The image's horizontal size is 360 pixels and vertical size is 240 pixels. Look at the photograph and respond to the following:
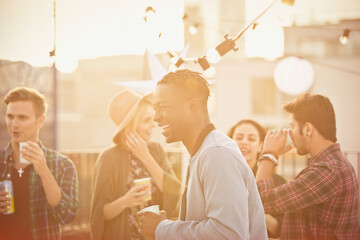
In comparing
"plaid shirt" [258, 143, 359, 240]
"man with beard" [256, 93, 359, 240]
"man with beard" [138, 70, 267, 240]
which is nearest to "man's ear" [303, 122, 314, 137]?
"man with beard" [256, 93, 359, 240]

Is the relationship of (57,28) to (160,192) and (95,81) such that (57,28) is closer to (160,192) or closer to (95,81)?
(160,192)

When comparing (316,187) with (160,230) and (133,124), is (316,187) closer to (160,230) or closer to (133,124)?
(160,230)

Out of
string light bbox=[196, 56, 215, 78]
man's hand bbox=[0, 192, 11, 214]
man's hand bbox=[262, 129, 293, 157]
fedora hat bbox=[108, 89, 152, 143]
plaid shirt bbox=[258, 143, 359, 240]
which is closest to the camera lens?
plaid shirt bbox=[258, 143, 359, 240]

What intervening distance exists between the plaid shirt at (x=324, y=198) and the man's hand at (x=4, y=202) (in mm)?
1487

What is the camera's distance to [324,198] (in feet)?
6.21

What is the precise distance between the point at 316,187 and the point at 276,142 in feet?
1.50

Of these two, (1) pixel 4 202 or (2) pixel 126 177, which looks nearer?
(1) pixel 4 202

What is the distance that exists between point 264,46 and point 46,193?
9.62 feet

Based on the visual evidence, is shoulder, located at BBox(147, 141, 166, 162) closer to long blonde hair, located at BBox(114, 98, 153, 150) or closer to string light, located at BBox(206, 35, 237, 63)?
long blonde hair, located at BBox(114, 98, 153, 150)

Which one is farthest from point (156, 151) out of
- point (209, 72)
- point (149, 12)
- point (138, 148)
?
point (149, 12)

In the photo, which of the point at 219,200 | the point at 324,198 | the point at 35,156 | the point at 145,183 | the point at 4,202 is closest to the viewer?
the point at 219,200

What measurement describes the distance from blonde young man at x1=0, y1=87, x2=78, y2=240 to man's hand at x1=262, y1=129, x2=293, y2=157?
4.39ft

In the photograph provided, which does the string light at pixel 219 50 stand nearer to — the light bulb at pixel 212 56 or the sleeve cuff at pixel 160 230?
the light bulb at pixel 212 56

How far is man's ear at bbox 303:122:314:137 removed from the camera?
2.09 m
